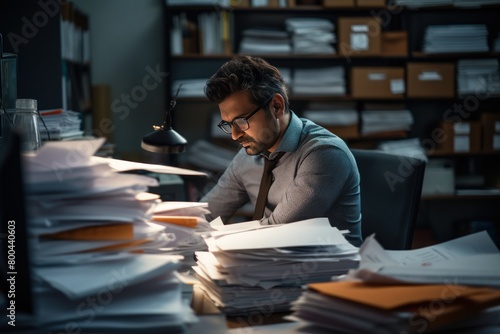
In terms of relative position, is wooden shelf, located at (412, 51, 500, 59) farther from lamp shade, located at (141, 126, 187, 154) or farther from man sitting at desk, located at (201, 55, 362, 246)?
lamp shade, located at (141, 126, 187, 154)

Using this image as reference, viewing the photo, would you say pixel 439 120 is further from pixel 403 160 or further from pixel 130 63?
pixel 403 160

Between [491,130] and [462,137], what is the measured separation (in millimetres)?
216

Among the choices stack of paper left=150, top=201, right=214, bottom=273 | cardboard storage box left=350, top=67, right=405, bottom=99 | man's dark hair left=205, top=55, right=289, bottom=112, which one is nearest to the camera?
stack of paper left=150, top=201, right=214, bottom=273

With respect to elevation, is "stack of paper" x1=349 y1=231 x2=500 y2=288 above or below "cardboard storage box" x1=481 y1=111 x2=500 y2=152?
above

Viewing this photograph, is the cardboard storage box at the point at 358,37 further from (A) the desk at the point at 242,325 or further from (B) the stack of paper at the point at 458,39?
(A) the desk at the point at 242,325

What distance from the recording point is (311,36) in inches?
179

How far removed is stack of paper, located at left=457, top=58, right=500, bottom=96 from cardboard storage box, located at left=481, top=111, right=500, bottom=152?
0.20 meters

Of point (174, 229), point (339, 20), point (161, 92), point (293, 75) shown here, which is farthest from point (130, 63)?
point (174, 229)

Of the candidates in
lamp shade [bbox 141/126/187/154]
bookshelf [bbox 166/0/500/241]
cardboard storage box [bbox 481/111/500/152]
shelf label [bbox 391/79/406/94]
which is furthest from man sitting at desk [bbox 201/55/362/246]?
cardboard storage box [bbox 481/111/500/152]

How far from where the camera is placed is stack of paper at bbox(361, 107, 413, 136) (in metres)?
4.66

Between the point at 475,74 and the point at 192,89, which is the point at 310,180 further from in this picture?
the point at 475,74

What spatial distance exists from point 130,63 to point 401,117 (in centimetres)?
196

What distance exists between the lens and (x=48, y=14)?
A: 303 cm

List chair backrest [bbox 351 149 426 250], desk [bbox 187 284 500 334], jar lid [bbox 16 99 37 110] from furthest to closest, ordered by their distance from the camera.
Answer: chair backrest [bbox 351 149 426 250], jar lid [bbox 16 99 37 110], desk [bbox 187 284 500 334]
